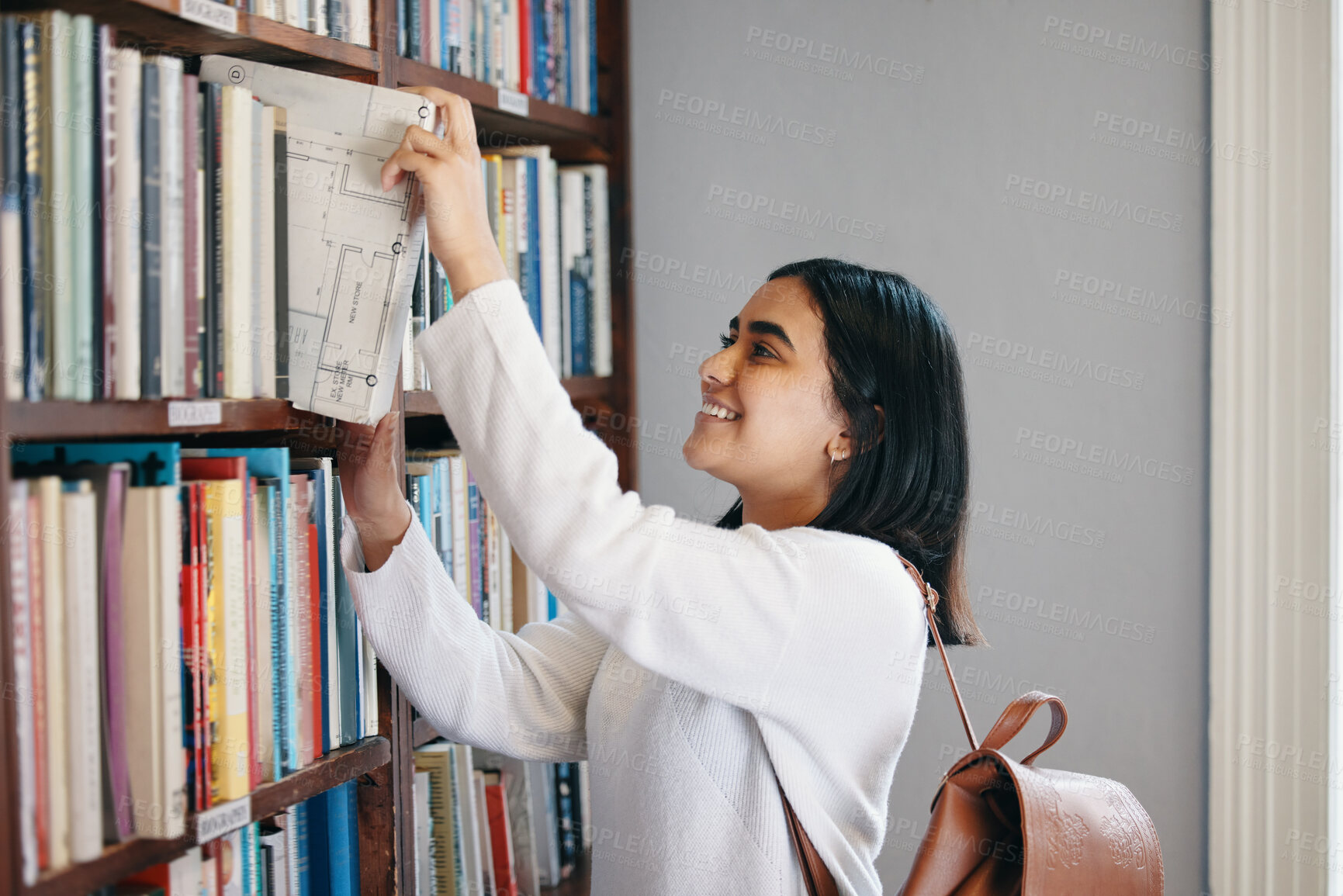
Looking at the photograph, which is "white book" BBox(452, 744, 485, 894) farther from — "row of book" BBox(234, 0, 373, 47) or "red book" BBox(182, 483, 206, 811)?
"row of book" BBox(234, 0, 373, 47)

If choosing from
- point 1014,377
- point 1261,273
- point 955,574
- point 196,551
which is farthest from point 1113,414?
point 196,551

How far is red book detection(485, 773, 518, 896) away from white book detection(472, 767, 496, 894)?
21mm

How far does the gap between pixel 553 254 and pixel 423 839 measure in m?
0.92

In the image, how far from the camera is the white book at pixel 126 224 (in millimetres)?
902

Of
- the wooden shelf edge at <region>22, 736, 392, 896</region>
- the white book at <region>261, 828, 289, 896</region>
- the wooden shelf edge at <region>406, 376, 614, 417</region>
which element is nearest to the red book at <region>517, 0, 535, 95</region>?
the wooden shelf edge at <region>406, 376, 614, 417</region>

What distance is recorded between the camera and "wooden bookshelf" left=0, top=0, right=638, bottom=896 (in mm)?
842

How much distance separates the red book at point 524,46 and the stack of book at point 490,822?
3.01 ft

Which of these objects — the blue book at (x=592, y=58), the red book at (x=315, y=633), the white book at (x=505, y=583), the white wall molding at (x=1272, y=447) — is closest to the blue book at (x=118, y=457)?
the red book at (x=315, y=633)

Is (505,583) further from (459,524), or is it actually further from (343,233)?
(343,233)

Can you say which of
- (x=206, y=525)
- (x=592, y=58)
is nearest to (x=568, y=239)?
(x=592, y=58)

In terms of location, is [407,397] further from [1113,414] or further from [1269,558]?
[1269,558]

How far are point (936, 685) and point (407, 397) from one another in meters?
1.04

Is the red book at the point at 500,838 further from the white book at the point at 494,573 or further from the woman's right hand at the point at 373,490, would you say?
the woman's right hand at the point at 373,490

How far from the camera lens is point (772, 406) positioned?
1.17m
